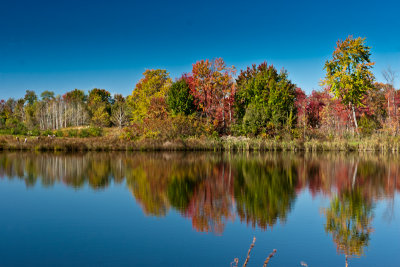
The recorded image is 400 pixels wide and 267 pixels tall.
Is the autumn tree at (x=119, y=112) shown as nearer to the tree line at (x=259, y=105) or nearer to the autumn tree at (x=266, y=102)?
the tree line at (x=259, y=105)

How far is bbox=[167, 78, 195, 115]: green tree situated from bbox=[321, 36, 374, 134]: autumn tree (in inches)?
570

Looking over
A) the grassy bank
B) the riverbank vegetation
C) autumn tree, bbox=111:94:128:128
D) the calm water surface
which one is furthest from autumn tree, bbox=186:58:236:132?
the calm water surface

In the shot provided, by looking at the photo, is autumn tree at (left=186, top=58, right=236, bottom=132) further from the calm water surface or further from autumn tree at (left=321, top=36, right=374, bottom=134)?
the calm water surface

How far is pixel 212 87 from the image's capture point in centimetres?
4281

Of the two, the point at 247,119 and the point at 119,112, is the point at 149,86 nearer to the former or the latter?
the point at 119,112

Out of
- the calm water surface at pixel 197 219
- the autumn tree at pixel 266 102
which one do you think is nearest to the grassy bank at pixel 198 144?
the autumn tree at pixel 266 102

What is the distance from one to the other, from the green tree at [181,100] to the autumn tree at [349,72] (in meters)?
14.5

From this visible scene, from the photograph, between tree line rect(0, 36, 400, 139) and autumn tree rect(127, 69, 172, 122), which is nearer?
tree line rect(0, 36, 400, 139)

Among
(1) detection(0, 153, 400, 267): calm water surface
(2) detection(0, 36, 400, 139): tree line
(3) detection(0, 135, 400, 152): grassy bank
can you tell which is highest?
(2) detection(0, 36, 400, 139): tree line

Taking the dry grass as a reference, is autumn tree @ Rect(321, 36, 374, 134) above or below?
above

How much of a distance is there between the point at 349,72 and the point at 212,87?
577 inches

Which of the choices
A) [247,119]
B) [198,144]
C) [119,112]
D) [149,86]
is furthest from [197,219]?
[119,112]

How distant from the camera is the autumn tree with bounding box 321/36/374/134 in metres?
38.2

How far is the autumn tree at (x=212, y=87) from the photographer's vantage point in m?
42.5
